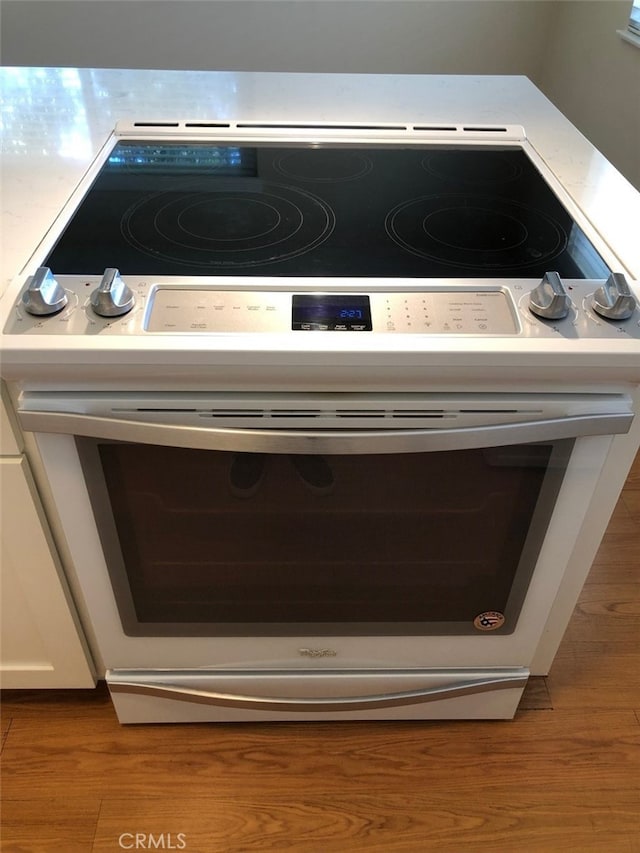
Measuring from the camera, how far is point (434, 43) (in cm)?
236

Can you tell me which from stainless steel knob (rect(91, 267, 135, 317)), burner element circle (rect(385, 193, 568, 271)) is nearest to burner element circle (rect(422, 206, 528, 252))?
burner element circle (rect(385, 193, 568, 271))

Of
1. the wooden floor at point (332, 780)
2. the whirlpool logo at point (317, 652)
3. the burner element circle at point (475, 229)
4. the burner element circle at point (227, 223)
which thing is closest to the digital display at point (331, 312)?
the burner element circle at point (227, 223)

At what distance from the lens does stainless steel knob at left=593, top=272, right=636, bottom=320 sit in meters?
0.75

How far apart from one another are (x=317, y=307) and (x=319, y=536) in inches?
13.0

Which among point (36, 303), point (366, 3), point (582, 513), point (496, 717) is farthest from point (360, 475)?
point (366, 3)

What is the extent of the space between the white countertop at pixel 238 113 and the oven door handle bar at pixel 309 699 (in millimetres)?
678

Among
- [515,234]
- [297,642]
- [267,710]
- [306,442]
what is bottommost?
[267,710]

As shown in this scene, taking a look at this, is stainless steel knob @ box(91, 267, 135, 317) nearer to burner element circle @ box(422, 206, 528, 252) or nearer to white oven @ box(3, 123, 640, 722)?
white oven @ box(3, 123, 640, 722)

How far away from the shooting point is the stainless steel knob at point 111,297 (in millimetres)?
737

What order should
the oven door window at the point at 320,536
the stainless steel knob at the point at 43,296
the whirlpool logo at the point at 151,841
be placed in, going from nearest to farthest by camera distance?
the stainless steel knob at the point at 43,296, the oven door window at the point at 320,536, the whirlpool logo at the point at 151,841

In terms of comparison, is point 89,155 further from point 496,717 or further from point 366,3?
point 366,3

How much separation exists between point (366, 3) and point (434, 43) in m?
0.28

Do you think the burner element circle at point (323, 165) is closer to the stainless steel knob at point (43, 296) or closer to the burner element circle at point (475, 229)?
the burner element circle at point (475, 229)

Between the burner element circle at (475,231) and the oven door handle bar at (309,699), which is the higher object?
the burner element circle at (475,231)
